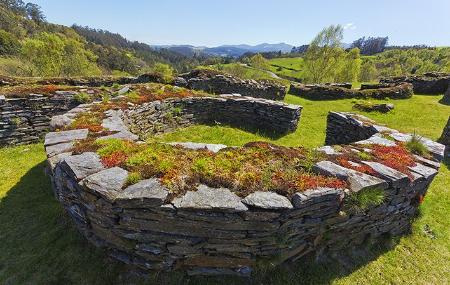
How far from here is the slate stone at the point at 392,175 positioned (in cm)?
569

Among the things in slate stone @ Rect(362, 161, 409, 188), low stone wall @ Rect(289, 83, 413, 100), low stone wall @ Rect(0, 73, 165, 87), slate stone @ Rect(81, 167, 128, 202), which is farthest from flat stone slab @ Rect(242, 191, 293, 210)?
low stone wall @ Rect(289, 83, 413, 100)

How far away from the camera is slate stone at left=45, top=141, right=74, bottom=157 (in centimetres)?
643

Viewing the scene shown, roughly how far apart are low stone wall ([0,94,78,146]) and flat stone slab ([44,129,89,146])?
225 inches

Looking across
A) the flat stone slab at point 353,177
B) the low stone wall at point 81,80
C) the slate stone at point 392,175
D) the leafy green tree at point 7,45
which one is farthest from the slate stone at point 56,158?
the leafy green tree at point 7,45

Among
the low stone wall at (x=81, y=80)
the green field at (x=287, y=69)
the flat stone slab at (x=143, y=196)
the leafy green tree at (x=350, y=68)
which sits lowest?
the green field at (x=287, y=69)

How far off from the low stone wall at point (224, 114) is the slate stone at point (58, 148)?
534 centimetres

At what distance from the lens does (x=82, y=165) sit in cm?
536

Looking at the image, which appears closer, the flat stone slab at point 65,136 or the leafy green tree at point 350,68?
the flat stone slab at point 65,136

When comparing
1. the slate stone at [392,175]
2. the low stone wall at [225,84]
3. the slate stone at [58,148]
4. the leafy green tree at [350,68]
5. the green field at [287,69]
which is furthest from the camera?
the green field at [287,69]

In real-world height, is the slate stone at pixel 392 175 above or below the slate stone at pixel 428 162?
above

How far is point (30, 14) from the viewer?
443 ft

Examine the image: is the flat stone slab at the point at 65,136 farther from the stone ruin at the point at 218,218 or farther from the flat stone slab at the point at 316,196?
the flat stone slab at the point at 316,196

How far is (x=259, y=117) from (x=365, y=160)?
27.5ft

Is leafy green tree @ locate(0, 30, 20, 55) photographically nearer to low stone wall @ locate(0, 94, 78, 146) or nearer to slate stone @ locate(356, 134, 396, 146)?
low stone wall @ locate(0, 94, 78, 146)
